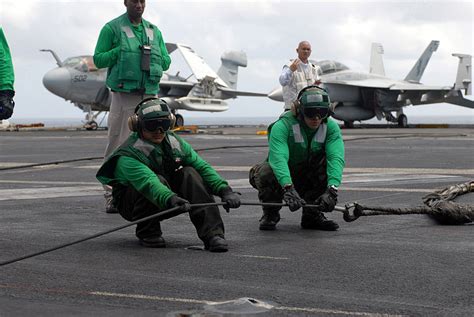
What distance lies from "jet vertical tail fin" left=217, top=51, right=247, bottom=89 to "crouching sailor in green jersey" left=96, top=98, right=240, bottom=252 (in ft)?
174

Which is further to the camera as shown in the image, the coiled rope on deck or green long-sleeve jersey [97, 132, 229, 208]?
the coiled rope on deck

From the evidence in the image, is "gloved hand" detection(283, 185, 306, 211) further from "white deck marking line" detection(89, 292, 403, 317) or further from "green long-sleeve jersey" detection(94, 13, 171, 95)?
"green long-sleeve jersey" detection(94, 13, 171, 95)

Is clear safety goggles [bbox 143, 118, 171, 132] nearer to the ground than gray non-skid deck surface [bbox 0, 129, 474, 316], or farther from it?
farther from it

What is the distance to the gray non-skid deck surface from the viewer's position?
4.68 m

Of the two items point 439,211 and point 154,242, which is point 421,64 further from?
point 154,242

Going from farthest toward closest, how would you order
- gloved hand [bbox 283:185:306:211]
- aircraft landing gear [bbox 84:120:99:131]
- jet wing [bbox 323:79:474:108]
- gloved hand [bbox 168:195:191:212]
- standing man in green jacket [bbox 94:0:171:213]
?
jet wing [bbox 323:79:474:108], aircraft landing gear [bbox 84:120:99:131], standing man in green jacket [bbox 94:0:171:213], gloved hand [bbox 283:185:306:211], gloved hand [bbox 168:195:191:212]

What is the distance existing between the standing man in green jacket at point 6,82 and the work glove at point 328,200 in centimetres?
293

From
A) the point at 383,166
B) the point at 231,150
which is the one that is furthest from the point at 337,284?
the point at 231,150

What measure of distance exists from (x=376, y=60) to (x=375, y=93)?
37.5 feet

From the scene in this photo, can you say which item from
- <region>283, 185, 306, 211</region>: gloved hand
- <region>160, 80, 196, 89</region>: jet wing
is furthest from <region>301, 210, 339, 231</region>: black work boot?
<region>160, 80, 196, 89</region>: jet wing

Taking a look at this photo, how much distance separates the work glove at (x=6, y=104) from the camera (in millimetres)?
7883

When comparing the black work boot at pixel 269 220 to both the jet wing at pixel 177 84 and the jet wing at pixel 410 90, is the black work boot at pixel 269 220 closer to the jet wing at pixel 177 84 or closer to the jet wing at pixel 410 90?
the jet wing at pixel 410 90

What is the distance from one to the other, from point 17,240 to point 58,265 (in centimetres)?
127

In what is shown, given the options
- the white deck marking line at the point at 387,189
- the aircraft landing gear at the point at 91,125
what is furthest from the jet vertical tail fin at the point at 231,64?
the white deck marking line at the point at 387,189
